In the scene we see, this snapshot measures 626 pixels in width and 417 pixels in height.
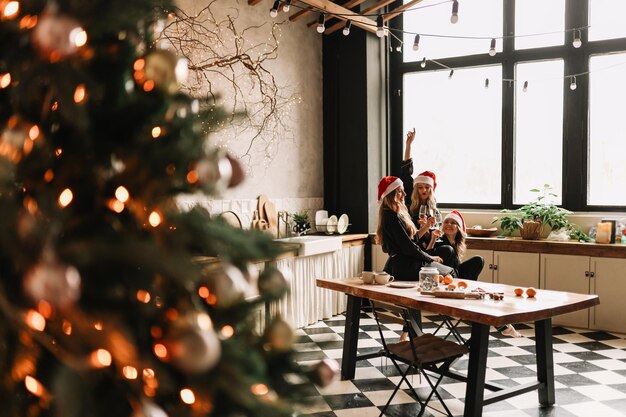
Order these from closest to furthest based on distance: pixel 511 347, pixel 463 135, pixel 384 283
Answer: pixel 384 283 < pixel 511 347 < pixel 463 135

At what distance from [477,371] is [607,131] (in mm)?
4224

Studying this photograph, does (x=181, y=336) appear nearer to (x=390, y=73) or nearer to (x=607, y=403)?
(x=607, y=403)

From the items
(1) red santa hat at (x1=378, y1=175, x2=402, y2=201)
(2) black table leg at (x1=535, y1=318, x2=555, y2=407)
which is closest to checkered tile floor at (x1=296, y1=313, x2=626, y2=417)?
(2) black table leg at (x1=535, y1=318, x2=555, y2=407)

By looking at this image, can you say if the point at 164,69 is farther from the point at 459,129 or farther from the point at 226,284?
the point at 459,129

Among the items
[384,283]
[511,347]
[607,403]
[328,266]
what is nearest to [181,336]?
[384,283]

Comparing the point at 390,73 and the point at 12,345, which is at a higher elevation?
the point at 390,73

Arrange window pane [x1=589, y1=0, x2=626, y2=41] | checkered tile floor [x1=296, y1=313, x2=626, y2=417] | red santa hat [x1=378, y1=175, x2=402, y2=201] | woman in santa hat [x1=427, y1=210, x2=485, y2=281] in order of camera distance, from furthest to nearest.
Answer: window pane [x1=589, y1=0, x2=626, y2=41] < woman in santa hat [x1=427, y1=210, x2=485, y2=281] < red santa hat [x1=378, y1=175, x2=402, y2=201] < checkered tile floor [x1=296, y1=313, x2=626, y2=417]

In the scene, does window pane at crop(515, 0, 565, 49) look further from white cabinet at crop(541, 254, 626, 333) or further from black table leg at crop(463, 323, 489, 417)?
black table leg at crop(463, 323, 489, 417)

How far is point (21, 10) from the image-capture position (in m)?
0.74

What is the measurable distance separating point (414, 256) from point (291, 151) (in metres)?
2.54

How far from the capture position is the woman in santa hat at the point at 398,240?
4648mm

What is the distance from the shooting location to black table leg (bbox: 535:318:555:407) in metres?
3.56

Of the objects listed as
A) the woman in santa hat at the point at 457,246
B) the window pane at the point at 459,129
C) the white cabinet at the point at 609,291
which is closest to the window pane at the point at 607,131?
the white cabinet at the point at 609,291

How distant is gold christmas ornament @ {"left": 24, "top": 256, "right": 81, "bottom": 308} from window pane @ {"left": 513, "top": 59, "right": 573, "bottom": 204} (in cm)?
651
